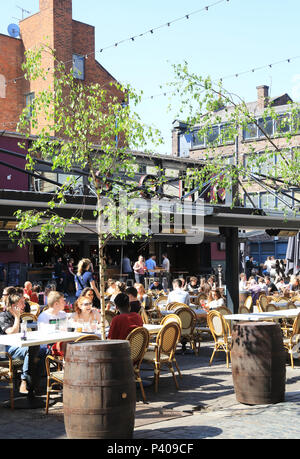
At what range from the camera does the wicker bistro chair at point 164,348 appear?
25.6 ft

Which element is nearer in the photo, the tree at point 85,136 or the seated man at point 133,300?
the tree at point 85,136

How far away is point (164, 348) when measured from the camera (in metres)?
7.93

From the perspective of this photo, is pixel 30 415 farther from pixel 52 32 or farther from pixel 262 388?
pixel 52 32

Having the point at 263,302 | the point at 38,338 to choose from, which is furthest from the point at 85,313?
the point at 263,302

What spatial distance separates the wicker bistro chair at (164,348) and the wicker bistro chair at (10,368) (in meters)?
1.65

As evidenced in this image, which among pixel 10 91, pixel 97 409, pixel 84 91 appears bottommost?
pixel 97 409

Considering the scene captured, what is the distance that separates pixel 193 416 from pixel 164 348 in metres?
1.51

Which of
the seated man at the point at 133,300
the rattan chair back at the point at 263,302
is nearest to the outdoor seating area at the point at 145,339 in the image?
the seated man at the point at 133,300

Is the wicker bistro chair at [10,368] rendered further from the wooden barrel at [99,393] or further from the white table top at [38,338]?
the wooden barrel at [99,393]

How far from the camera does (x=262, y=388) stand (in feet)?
22.3

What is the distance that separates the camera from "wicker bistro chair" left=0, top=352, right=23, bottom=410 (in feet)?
22.9

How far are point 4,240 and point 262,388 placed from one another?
52.0ft

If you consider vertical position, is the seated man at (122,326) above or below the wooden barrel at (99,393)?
above

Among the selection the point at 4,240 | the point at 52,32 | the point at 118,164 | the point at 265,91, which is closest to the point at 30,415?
the point at 118,164
